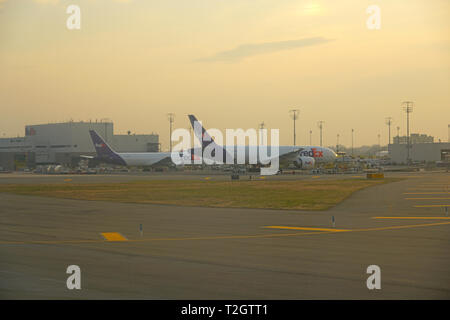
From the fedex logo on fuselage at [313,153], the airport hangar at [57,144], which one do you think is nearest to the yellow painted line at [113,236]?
the fedex logo on fuselage at [313,153]

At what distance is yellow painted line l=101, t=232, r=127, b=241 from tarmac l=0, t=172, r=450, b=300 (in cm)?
5

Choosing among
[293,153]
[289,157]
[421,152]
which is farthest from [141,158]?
[421,152]

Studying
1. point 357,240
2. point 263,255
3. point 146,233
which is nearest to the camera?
point 263,255

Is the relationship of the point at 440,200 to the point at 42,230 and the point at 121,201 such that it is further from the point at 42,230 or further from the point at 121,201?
the point at 42,230

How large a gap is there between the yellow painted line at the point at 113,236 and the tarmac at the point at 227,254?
46 millimetres

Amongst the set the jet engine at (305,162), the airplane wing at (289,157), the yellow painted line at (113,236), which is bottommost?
the yellow painted line at (113,236)

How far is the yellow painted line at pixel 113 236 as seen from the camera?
Result: 21.5m

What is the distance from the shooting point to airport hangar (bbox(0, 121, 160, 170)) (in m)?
162

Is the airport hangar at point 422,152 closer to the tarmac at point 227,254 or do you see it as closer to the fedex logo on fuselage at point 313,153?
the fedex logo on fuselage at point 313,153

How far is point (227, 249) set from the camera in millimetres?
18750

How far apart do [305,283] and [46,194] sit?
4295 centimetres

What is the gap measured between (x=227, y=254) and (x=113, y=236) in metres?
6.78

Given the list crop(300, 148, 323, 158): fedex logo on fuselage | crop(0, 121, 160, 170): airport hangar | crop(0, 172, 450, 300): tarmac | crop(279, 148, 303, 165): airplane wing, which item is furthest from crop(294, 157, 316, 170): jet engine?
crop(0, 121, 160, 170): airport hangar
